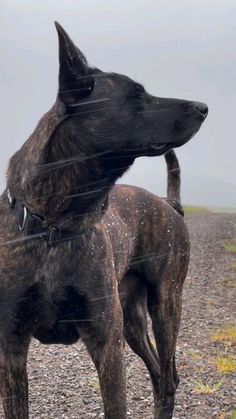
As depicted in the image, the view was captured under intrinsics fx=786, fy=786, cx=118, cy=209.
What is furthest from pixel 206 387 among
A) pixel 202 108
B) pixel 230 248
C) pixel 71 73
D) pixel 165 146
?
pixel 230 248

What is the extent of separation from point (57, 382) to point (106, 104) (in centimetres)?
352

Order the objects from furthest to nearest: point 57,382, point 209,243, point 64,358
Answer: point 209,243
point 64,358
point 57,382

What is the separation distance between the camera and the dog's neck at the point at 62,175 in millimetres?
4340

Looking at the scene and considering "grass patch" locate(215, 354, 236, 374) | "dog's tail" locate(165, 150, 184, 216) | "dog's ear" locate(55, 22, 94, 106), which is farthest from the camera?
"grass patch" locate(215, 354, 236, 374)

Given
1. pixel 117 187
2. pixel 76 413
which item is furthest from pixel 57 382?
pixel 117 187

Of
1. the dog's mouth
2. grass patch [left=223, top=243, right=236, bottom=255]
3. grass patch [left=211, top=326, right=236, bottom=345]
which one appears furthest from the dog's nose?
grass patch [left=223, top=243, right=236, bottom=255]

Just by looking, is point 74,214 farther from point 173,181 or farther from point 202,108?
point 173,181

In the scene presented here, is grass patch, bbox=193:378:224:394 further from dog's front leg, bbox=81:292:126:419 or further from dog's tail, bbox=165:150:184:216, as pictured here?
dog's front leg, bbox=81:292:126:419

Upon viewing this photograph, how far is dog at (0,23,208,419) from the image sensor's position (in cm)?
436

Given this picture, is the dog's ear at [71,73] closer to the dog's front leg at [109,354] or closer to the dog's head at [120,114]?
the dog's head at [120,114]

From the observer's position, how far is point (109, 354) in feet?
14.5

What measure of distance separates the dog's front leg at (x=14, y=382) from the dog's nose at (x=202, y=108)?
65.7 inches

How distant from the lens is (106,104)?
443cm

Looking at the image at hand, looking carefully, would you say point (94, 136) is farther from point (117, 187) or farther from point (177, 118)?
point (117, 187)
